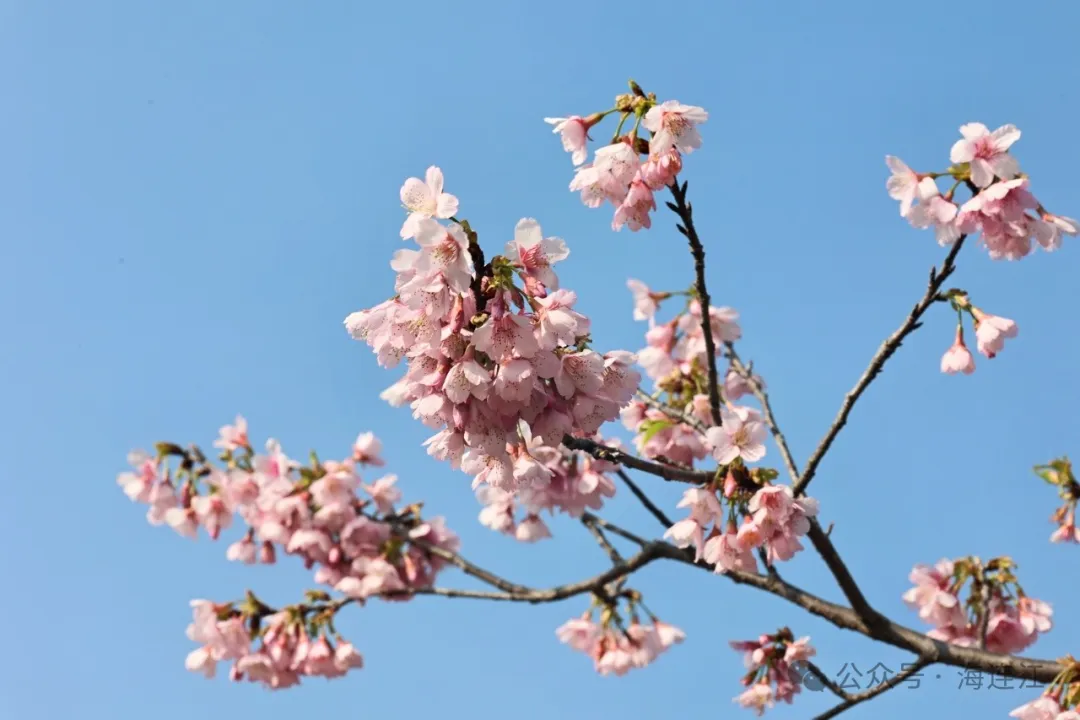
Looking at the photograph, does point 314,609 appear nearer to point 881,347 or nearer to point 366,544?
point 366,544

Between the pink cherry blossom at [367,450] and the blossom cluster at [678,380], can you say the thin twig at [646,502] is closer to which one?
the blossom cluster at [678,380]

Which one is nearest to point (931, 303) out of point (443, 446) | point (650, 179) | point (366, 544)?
point (650, 179)

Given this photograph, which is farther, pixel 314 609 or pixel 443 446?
pixel 314 609

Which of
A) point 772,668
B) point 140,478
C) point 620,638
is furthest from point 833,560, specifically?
point 140,478

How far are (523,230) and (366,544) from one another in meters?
4.39

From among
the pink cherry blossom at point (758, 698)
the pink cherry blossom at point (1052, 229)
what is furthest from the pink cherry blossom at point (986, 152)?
the pink cherry blossom at point (758, 698)

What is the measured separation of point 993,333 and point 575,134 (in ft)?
6.64

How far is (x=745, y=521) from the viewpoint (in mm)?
3449

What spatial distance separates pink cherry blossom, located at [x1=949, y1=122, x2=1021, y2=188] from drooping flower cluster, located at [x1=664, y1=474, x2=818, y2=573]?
136 centimetres

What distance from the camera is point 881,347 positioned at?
347 centimetres

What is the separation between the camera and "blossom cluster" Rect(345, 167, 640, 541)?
2.45 m

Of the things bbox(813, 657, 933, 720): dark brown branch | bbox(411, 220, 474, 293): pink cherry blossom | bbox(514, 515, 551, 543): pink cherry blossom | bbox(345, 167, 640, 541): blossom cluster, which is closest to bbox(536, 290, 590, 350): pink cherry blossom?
bbox(345, 167, 640, 541): blossom cluster

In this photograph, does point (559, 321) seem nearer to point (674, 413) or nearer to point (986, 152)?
point (986, 152)

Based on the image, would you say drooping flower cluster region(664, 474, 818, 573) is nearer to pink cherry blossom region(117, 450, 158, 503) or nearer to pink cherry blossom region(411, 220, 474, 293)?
pink cherry blossom region(411, 220, 474, 293)
